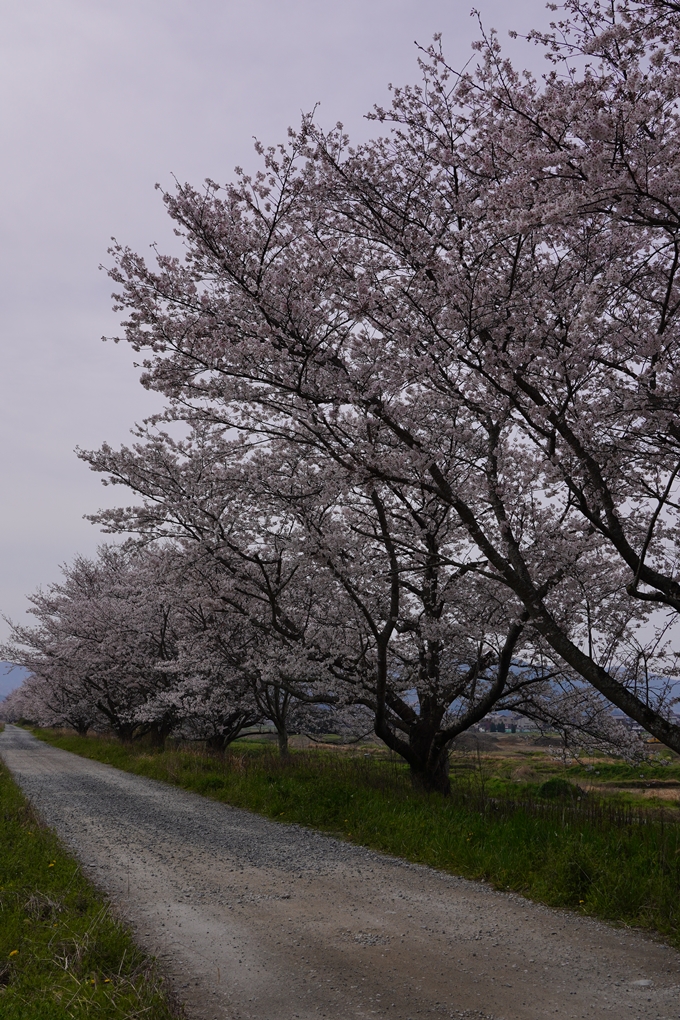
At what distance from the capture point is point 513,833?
26.7 ft

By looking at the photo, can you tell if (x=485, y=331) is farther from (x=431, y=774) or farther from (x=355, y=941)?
(x=431, y=774)

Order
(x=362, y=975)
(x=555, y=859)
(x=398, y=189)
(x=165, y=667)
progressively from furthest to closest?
(x=165, y=667), (x=398, y=189), (x=555, y=859), (x=362, y=975)

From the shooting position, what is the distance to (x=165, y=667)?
21.3 meters

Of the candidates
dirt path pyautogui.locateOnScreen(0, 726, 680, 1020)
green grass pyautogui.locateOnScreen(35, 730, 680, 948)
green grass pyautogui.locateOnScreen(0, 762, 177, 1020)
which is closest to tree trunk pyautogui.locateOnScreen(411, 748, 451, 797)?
green grass pyautogui.locateOnScreen(35, 730, 680, 948)

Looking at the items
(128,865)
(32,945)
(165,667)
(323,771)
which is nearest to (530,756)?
(165,667)

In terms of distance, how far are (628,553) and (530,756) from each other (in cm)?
5494

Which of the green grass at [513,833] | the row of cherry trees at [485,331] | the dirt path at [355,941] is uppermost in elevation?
the row of cherry trees at [485,331]

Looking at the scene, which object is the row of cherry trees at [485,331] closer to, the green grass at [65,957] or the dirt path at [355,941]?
the dirt path at [355,941]

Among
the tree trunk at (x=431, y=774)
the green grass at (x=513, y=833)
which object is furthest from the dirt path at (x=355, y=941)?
the tree trunk at (x=431, y=774)

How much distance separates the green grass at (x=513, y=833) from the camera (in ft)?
20.7

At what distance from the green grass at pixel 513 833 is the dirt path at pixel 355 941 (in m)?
0.34

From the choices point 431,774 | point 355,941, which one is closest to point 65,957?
point 355,941

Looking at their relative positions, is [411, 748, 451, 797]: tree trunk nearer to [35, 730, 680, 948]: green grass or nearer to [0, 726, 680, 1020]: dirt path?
[35, 730, 680, 948]: green grass

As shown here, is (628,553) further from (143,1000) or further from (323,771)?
(323,771)
